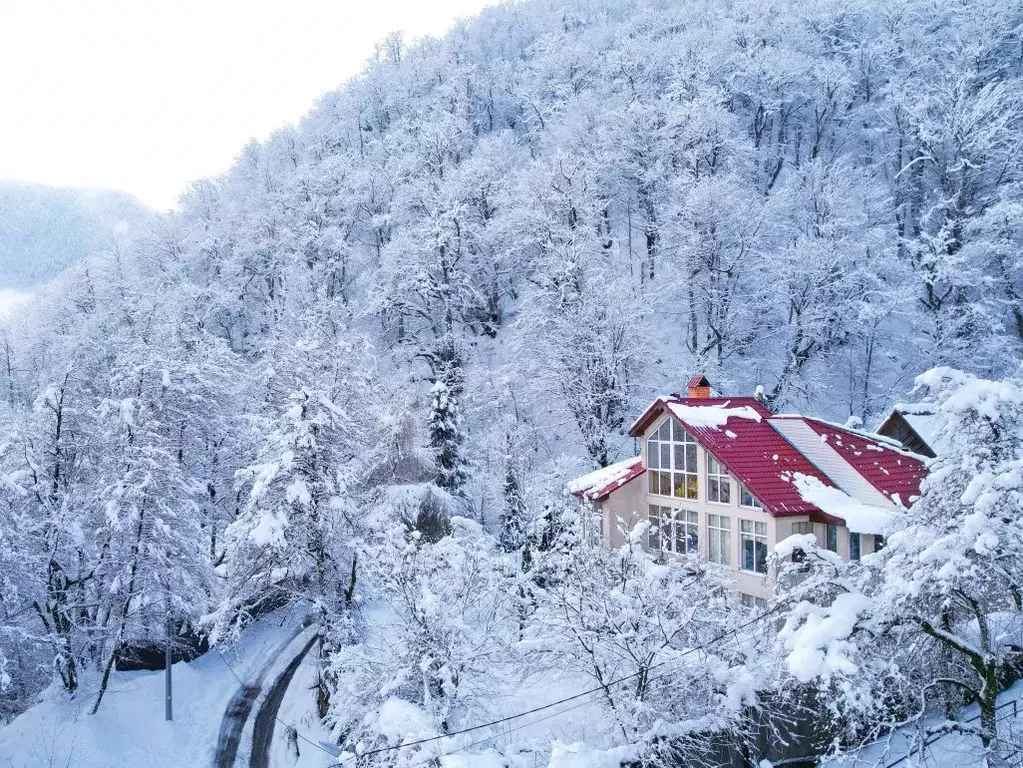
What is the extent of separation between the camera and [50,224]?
112312 millimetres

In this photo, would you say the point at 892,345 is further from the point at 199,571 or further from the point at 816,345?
the point at 199,571

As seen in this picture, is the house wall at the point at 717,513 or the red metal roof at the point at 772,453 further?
the red metal roof at the point at 772,453

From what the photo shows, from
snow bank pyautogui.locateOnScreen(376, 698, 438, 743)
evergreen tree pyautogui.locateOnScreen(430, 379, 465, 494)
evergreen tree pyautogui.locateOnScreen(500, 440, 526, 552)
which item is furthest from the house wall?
evergreen tree pyautogui.locateOnScreen(430, 379, 465, 494)

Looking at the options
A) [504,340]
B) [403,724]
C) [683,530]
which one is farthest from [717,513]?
[504,340]

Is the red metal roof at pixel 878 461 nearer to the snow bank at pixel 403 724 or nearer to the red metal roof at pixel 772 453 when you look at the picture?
the red metal roof at pixel 772 453

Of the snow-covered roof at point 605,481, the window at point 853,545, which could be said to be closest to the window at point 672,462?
the snow-covered roof at point 605,481

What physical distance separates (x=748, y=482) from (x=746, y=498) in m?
0.88

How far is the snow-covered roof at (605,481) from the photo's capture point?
2584 cm

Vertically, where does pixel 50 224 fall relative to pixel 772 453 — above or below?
above

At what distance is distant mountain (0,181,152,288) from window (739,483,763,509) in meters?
99.6

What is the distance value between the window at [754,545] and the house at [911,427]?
30.5 ft

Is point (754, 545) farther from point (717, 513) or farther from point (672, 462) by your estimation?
point (672, 462)

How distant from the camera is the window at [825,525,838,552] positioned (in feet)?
69.5

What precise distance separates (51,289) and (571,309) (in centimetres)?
6448
